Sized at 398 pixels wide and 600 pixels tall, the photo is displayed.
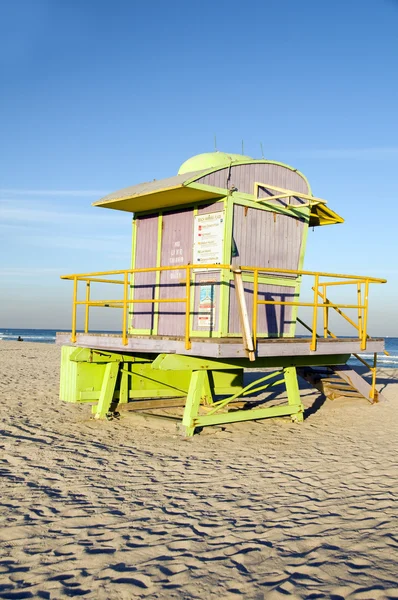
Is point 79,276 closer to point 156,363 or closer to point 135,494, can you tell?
point 156,363

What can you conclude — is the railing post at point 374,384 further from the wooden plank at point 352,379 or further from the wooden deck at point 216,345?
the wooden deck at point 216,345

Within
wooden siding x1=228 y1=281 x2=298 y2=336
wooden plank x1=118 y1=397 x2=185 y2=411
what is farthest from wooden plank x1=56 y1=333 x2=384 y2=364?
wooden plank x1=118 y1=397 x2=185 y2=411

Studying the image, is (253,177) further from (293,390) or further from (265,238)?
(293,390)

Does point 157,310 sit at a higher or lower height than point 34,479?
higher

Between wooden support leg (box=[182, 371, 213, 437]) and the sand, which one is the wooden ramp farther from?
wooden support leg (box=[182, 371, 213, 437])

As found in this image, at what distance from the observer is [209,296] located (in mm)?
9305

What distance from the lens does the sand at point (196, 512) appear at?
3986 millimetres

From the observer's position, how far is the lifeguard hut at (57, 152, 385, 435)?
8.84m

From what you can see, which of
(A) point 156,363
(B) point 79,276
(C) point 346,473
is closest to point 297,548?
(C) point 346,473

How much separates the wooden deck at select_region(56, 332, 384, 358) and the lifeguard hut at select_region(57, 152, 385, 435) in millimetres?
22

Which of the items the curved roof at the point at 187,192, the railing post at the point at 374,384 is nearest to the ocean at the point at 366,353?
the railing post at the point at 374,384

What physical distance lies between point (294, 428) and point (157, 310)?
10.6ft

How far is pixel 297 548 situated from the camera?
4.55 meters

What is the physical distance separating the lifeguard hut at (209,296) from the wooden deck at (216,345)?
2cm
